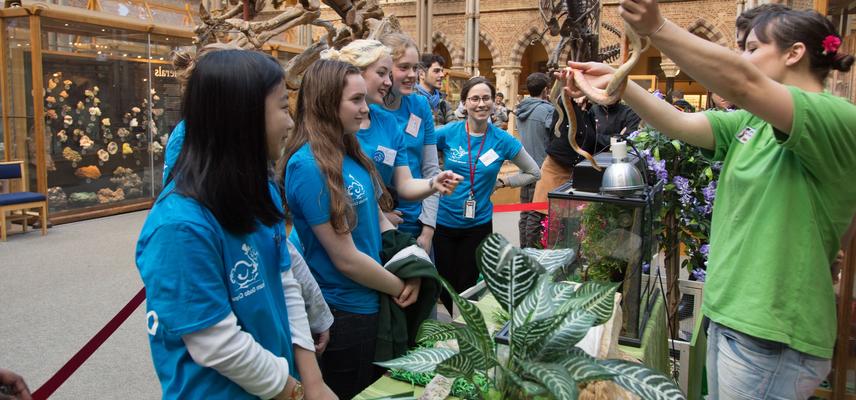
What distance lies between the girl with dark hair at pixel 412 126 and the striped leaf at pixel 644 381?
7.27 feet

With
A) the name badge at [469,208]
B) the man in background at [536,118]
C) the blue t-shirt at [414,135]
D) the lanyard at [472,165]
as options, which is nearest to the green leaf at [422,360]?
the blue t-shirt at [414,135]

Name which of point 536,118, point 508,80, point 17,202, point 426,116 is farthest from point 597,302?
point 508,80

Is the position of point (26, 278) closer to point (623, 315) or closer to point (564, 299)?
point (623, 315)

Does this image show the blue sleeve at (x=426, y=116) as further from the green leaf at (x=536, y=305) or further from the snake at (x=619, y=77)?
the green leaf at (x=536, y=305)

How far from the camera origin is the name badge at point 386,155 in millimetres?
2932

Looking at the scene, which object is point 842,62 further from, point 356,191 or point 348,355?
point 348,355

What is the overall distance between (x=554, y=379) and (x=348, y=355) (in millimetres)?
1353

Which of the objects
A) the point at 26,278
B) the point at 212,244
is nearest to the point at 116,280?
the point at 26,278

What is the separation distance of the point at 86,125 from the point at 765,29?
9.05m

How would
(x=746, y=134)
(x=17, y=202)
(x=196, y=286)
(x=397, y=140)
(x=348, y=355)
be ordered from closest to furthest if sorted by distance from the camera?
(x=196, y=286) → (x=746, y=134) → (x=348, y=355) → (x=397, y=140) → (x=17, y=202)

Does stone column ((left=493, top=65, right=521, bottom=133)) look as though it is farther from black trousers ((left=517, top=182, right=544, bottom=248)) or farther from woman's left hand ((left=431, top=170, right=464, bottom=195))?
woman's left hand ((left=431, top=170, right=464, bottom=195))

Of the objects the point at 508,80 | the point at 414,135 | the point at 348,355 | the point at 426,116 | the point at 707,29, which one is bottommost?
the point at 348,355

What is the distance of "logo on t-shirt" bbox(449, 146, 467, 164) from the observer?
397 centimetres

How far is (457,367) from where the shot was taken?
109cm
